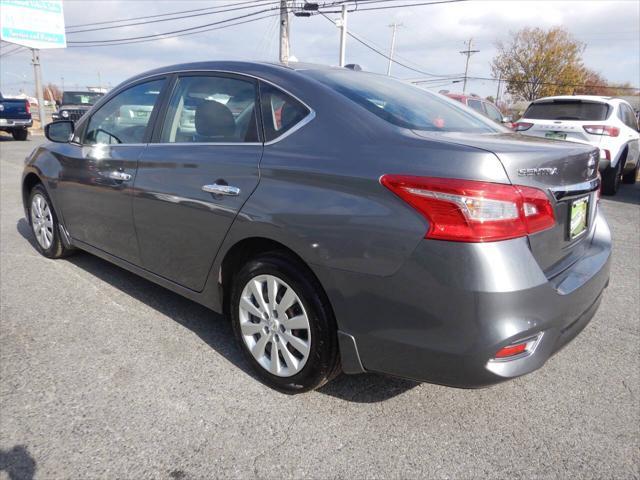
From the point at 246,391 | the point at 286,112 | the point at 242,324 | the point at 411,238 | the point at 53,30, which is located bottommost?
the point at 246,391

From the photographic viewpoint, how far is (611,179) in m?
8.65

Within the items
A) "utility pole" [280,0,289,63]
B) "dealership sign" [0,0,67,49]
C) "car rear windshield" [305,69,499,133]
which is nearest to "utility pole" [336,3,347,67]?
"utility pole" [280,0,289,63]

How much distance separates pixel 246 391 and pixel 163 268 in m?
1.01

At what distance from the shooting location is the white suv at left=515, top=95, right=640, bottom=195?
8109mm

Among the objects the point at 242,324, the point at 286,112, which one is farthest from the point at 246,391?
the point at 286,112

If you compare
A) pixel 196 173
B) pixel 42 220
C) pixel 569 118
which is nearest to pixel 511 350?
pixel 196 173

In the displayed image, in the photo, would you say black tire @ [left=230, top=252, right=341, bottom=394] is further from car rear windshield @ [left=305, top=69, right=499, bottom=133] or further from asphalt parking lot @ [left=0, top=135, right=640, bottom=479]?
car rear windshield @ [left=305, top=69, right=499, bottom=133]

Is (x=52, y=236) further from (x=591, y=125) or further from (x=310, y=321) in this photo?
(x=591, y=125)

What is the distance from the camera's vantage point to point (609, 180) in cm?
866

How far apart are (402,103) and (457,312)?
4.07 feet

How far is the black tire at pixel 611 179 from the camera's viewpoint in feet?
28.0

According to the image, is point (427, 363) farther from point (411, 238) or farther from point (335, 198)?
point (335, 198)

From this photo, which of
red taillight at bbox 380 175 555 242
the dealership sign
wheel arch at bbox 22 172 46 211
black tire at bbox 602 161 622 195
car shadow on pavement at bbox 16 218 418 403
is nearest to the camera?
red taillight at bbox 380 175 555 242

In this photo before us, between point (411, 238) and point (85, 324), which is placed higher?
point (411, 238)
